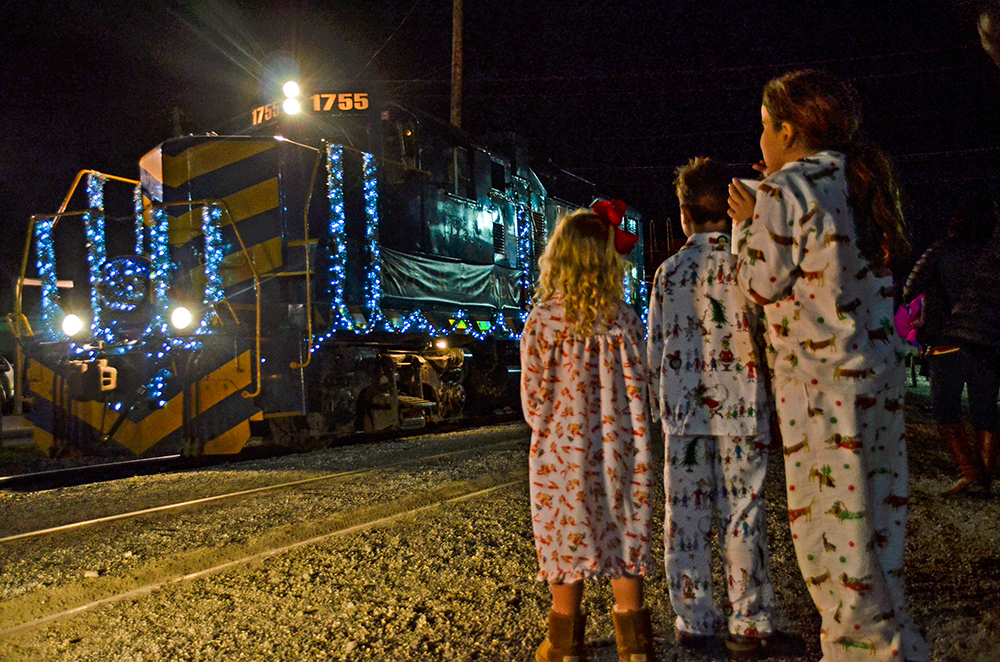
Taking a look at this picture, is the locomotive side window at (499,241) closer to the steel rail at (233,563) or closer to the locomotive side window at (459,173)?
the locomotive side window at (459,173)

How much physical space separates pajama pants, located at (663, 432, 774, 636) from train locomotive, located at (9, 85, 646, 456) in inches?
190

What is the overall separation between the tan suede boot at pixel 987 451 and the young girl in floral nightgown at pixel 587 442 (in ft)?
9.56

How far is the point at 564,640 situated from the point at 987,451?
3247 millimetres

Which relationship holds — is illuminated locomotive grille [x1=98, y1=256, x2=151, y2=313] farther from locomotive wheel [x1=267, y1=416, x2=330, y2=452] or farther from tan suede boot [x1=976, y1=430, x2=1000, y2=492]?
tan suede boot [x1=976, y1=430, x2=1000, y2=492]

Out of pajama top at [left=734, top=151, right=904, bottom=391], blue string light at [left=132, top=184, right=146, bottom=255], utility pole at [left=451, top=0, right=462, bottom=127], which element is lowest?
pajama top at [left=734, top=151, right=904, bottom=391]

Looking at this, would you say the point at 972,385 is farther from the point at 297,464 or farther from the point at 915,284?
the point at 297,464

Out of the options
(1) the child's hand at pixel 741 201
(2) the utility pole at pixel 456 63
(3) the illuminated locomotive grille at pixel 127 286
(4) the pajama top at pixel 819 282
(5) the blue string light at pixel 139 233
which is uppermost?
(2) the utility pole at pixel 456 63

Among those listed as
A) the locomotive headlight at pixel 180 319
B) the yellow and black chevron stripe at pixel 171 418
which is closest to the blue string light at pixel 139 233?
the locomotive headlight at pixel 180 319

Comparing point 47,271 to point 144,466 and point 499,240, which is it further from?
point 499,240

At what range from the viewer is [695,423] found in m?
2.61

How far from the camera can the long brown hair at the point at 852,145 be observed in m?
2.02

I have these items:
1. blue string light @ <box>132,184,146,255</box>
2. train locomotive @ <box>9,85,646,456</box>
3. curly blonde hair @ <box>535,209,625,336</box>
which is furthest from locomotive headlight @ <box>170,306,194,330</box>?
curly blonde hair @ <box>535,209,625,336</box>

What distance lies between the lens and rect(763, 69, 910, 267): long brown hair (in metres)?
2.02

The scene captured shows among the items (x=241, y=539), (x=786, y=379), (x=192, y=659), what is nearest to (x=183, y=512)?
(x=241, y=539)
